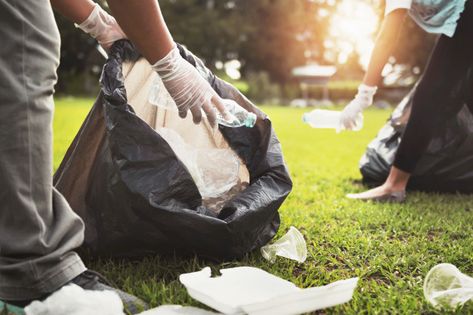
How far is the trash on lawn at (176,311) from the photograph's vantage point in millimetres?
1351

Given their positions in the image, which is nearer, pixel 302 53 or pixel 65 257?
pixel 65 257

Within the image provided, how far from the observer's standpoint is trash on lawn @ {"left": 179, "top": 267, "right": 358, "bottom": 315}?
1297 millimetres

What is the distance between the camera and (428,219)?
8.31ft

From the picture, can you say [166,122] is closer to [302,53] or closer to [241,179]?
[241,179]

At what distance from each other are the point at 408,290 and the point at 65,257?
3.13ft

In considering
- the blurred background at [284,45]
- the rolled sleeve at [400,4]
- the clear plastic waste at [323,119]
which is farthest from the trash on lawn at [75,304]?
the blurred background at [284,45]

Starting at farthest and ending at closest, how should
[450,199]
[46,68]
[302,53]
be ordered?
1. [302,53]
2. [450,199]
3. [46,68]

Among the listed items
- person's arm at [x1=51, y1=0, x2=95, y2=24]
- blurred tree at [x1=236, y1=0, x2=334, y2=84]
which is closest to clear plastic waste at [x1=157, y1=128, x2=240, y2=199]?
person's arm at [x1=51, y1=0, x2=95, y2=24]

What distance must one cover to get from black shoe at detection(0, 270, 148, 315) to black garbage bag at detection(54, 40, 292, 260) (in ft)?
1.07

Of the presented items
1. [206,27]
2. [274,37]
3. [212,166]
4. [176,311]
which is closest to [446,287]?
[176,311]

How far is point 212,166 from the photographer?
2.03 metres

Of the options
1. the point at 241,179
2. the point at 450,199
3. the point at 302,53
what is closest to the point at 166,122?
the point at 241,179

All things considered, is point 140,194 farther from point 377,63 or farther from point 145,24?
point 377,63

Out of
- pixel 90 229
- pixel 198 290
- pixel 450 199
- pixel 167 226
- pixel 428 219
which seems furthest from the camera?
pixel 450 199
